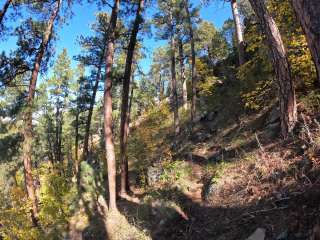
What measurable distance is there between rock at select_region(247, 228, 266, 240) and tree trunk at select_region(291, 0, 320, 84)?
10.1 feet

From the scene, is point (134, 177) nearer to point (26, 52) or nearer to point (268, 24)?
point (26, 52)

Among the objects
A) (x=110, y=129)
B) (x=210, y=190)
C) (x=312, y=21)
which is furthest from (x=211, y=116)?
(x=312, y=21)

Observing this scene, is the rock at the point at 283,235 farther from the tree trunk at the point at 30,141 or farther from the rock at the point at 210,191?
the tree trunk at the point at 30,141

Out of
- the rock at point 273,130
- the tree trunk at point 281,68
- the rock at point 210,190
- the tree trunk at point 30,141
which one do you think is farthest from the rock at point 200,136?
the rock at point 210,190

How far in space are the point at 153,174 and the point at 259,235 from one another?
11144 millimetres

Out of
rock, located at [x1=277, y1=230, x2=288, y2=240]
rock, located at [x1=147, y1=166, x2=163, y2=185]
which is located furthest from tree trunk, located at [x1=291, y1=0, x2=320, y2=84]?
rock, located at [x1=147, y1=166, x2=163, y2=185]

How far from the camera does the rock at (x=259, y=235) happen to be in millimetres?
5189

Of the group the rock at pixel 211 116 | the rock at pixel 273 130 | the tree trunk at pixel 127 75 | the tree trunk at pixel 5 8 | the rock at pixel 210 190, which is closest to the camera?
the rock at pixel 210 190

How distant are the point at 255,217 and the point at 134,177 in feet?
Answer: 45.7

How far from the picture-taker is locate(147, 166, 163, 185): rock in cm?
1564

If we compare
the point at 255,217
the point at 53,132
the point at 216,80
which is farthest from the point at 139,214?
the point at 53,132

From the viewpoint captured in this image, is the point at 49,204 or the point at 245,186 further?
the point at 49,204

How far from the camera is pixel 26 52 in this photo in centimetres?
1477

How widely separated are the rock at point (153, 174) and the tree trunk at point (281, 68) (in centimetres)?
804
